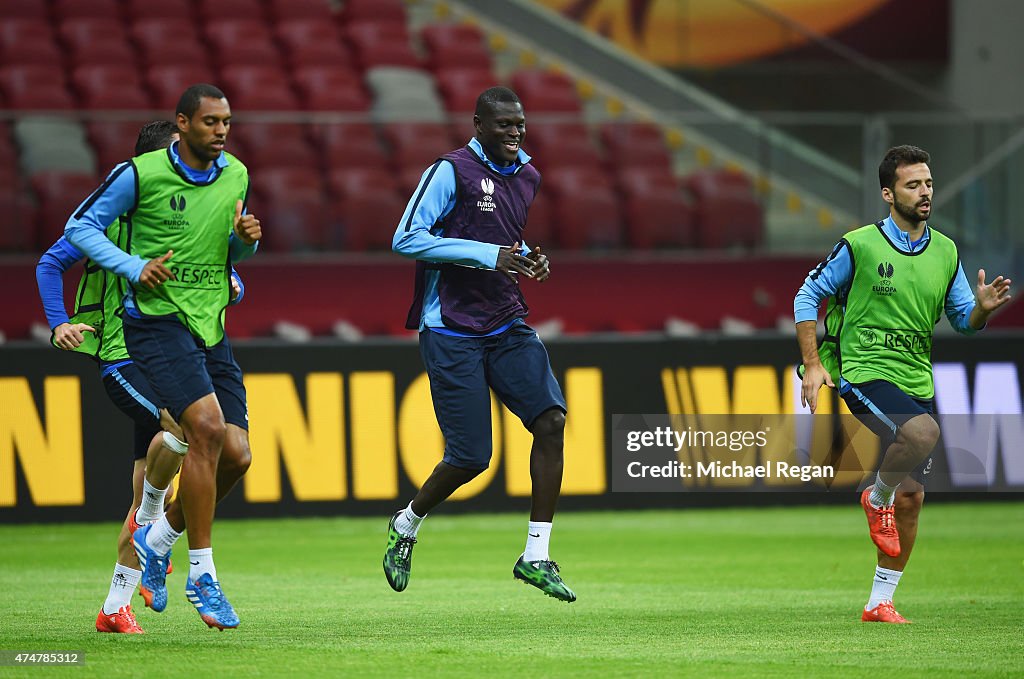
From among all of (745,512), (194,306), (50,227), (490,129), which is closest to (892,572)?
(490,129)

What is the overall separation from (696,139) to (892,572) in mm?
9469

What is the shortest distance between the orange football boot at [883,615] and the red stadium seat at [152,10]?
13.3m

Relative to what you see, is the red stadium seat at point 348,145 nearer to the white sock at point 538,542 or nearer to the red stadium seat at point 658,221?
the red stadium seat at point 658,221

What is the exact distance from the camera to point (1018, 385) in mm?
14375

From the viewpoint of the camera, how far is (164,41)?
18.4m

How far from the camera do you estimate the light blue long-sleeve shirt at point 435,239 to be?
7695mm

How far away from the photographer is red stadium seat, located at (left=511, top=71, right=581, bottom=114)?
18.8 m

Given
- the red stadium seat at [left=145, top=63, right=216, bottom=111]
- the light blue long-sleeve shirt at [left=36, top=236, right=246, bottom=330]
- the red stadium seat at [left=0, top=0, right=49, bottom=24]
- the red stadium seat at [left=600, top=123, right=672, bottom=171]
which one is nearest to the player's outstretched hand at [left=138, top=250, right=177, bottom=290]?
the light blue long-sleeve shirt at [left=36, top=236, right=246, bottom=330]

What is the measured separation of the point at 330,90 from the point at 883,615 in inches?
462

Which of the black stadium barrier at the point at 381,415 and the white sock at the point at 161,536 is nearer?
the white sock at the point at 161,536

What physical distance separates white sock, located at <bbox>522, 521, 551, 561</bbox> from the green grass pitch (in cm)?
34

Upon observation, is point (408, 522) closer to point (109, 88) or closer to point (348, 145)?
point (348, 145)

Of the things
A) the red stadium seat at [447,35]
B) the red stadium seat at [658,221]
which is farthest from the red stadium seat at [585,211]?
the red stadium seat at [447,35]

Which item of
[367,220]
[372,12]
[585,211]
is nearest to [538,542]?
[367,220]
